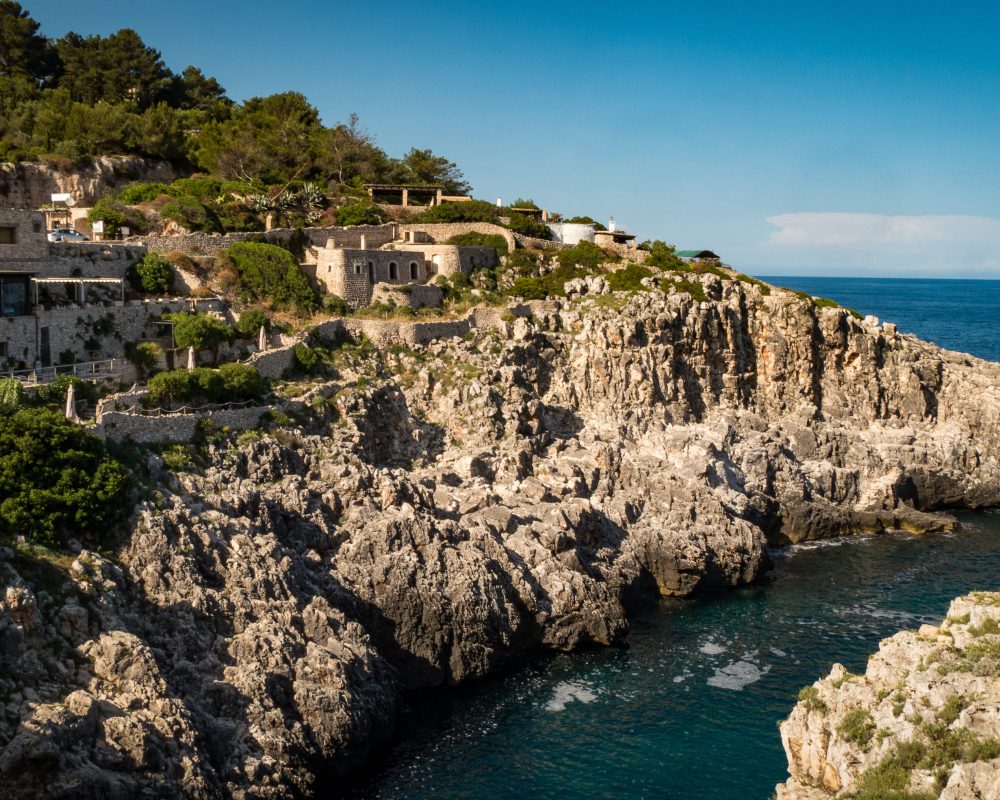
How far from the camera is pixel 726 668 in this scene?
153ft

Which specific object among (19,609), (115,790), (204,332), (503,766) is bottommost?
(503,766)

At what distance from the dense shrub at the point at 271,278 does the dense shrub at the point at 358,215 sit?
12028 millimetres

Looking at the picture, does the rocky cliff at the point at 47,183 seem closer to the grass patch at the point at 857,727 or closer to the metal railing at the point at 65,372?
the metal railing at the point at 65,372

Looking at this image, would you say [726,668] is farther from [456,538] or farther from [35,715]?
[35,715]

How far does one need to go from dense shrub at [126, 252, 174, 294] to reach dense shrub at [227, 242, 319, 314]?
190 inches

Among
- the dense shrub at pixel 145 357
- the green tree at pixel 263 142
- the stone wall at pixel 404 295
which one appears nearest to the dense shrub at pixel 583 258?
the stone wall at pixel 404 295

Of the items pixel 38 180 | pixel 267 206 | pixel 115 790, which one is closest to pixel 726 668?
pixel 115 790

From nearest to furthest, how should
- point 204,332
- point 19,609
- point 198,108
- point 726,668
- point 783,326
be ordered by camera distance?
point 19,609
point 726,668
point 204,332
point 783,326
point 198,108

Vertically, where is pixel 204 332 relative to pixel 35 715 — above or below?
above

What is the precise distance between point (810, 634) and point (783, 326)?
27999 millimetres

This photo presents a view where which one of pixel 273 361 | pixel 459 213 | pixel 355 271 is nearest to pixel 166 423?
pixel 273 361

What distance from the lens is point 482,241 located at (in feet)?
261

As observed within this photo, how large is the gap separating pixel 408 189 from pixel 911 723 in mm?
71806

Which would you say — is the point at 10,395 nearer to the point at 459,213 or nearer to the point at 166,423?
the point at 166,423
